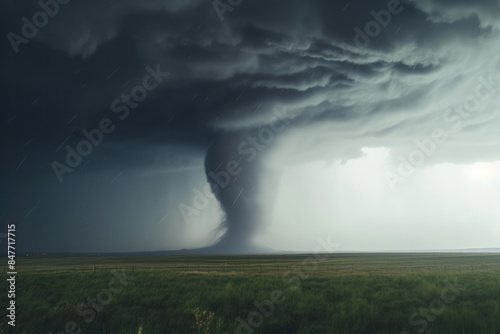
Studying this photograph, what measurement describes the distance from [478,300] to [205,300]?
494 inches

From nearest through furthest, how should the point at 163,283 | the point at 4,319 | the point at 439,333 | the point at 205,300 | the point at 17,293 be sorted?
1. the point at 439,333
2. the point at 4,319
3. the point at 205,300
4. the point at 17,293
5. the point at 163,283

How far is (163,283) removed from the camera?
19.5 meters

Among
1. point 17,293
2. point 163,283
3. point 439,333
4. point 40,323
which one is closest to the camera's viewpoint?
point 439,333

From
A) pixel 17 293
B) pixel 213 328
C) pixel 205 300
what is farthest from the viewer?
pixel 17 293

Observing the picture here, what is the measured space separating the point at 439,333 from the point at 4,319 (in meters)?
15.9

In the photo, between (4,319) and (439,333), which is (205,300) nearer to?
(4,319)

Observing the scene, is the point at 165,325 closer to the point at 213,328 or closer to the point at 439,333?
the point at 213,328

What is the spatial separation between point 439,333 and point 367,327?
2.07 m

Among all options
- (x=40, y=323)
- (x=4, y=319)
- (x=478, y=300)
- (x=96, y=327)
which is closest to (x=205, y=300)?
(x=96, y=327)

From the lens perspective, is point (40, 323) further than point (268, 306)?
No

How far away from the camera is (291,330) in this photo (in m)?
10.1

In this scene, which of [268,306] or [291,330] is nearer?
[291,330]

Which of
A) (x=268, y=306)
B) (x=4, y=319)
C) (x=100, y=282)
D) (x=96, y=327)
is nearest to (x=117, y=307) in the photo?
(x=96, y=327)

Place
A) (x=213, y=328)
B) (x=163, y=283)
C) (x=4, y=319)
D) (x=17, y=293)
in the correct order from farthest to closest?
1. (x=163, y=283)
2. (x=17, y=293)
3. (x=4, y=319)
4. (x=213, y=328)
